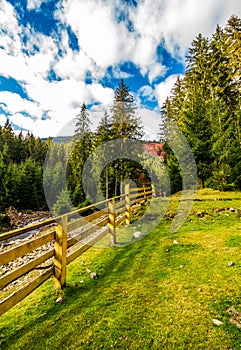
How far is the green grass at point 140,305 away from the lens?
7.83 feet

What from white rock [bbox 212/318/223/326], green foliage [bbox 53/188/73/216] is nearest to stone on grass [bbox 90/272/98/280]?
white rock [bbox 212/318/223/326]

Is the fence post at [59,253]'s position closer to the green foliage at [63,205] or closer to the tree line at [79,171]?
the tree line at [79,171]

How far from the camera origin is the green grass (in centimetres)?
239

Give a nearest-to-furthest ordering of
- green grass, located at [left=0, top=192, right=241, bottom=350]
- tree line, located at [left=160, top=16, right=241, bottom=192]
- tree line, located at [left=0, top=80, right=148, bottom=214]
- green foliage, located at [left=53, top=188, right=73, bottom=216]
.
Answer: green grass, located at [left=0, top=192, right=241, bottom=350]
tree line, located at [left=160, top=16, right=241, bottom=192]
tree line, located at [left=0, top=80, right=148, bottom=214]
green foliage, located at [left=53, top=188, right=73, bottom=216]

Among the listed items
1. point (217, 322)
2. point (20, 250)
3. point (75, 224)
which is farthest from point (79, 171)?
point (217, 322)

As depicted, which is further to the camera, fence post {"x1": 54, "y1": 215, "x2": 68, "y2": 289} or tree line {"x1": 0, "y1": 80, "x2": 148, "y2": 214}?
tree line {"x1": 0, "y1": 80, "x2": 148, "y2": 214}

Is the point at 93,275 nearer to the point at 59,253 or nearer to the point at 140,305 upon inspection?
the point at 59,253

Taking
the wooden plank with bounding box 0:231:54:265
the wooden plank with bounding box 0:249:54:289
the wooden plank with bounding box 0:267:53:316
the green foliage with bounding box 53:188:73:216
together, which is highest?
the wooden plank with bounding box 0:231:54:265

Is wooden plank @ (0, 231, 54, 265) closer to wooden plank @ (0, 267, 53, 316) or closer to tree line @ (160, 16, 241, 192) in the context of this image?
wooden plank @ (0, 267, 53, 316)

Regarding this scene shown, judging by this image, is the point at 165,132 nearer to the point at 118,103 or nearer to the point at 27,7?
the point at 118,103

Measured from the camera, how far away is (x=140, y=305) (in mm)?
3080

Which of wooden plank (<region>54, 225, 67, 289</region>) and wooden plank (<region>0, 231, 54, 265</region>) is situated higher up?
wooden plank (<region>0, 231, 54, 265</region>)

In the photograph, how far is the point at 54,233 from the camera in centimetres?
359

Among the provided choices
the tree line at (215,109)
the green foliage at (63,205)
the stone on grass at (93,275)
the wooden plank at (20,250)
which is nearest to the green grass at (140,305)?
the stone on grass at (93,275)
